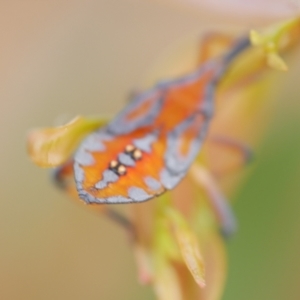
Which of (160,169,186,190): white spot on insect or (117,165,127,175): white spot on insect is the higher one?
(117,165,127,175): white spot on insect

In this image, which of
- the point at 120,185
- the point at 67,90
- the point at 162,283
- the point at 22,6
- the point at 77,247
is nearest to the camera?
the point at 120,185

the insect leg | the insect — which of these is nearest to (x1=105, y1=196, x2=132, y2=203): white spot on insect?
the insect

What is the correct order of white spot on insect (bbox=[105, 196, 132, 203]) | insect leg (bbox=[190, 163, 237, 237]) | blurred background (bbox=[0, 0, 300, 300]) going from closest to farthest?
white spot on insect (bbox=[105, 196, 132, 203]), insect leg (bbox=[190, 163, 237, 237]), blurred background (bbox=[0, 0, 300, 300])

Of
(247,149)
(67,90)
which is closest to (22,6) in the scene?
(67,90)

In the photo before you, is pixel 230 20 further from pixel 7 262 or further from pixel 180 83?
pixel 7 262

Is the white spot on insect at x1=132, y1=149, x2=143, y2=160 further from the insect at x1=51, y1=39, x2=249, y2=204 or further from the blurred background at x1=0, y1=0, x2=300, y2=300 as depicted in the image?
the blurred background at x1=0, y1=0, x2=300, y2=300

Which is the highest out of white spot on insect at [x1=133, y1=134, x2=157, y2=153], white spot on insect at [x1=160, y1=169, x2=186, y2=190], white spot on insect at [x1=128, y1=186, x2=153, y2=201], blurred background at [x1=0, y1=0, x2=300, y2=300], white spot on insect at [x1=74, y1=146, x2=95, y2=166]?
white spot on insect at [x1=74, y1=146, x2=95, y2=166]

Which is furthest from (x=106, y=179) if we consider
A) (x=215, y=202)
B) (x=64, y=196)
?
(x=64, y=196)
